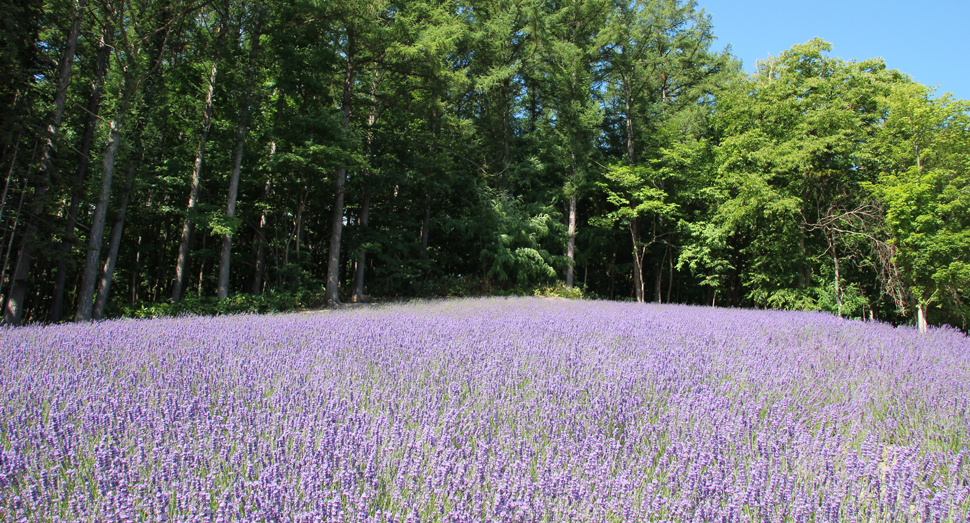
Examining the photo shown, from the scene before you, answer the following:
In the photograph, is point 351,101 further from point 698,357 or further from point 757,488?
point 757,488

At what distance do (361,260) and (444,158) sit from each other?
4720mm

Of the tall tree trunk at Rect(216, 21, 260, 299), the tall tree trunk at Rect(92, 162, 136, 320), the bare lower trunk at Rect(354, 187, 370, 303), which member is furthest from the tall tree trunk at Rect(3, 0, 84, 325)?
the bare lower trunk at Rect(354, 187, 370, 303)

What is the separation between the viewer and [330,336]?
5.35 metres

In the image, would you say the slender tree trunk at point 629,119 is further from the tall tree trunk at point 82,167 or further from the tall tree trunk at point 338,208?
the tall tree trunk at point 82,167

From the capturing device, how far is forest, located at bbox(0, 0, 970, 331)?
34.7ft

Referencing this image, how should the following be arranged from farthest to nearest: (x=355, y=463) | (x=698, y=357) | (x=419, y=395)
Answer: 1. (x=698, y=357)
2. (x=419, y=395)
3. (x=355, y=463)

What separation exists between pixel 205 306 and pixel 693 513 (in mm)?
11607

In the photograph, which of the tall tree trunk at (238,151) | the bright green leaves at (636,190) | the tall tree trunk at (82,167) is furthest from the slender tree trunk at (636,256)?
the tall tree trunk at (82,167)

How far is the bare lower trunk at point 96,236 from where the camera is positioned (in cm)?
966

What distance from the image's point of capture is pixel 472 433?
2.51m

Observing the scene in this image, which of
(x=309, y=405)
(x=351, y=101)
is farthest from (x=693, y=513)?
(x=351, y=101)

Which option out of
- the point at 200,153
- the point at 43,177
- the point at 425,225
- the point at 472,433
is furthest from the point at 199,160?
the point at 472,433

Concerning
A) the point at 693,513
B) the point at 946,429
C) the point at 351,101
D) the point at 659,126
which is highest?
the point at 659,126

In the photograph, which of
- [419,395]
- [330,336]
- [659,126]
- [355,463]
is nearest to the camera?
[355,463]
